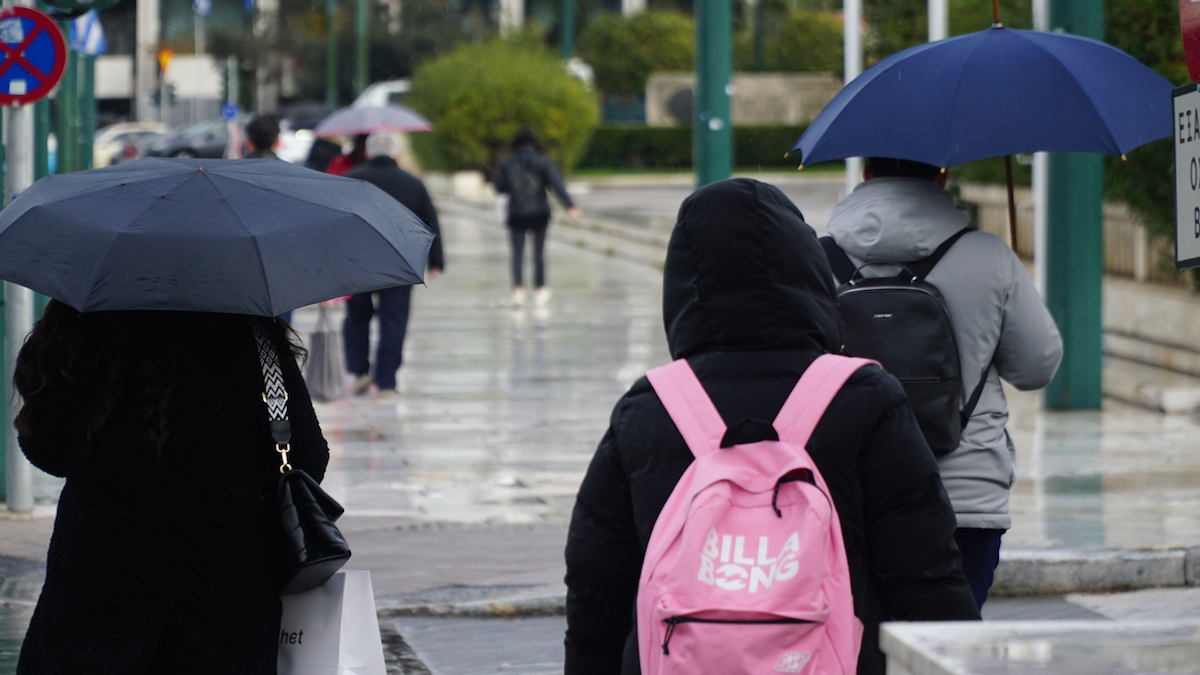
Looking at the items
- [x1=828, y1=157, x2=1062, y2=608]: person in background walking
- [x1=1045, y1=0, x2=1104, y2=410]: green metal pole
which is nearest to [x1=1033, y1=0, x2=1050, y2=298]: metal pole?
[x1=1045, y1=0, x2=1104, y2=410]: green metal pole

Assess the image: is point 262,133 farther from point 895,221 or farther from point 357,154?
point 895,221

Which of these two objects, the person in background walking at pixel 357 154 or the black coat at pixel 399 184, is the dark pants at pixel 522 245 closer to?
the person in background walking at pixel 357 154

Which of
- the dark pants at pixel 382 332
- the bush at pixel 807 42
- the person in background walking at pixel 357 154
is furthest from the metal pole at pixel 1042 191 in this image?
the bush at pixel 807 42

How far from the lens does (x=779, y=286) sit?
2.56 meters

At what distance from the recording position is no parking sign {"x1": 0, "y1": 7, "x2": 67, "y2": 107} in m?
7.69

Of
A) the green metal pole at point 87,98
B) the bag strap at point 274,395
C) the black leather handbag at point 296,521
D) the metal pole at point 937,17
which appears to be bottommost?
the black leather handbag at point 296,521

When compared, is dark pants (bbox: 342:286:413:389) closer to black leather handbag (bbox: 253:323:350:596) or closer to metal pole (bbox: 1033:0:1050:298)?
metal pole (bbox: 1033:0:1050:298)

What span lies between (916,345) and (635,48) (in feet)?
164

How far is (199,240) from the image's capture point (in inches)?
121

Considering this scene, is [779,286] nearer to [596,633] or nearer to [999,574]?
[596,633]

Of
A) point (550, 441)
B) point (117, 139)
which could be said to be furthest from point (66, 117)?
point (117, 139)

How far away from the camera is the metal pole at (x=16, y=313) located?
745 centimetres

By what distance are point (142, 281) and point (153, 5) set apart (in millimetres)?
66401

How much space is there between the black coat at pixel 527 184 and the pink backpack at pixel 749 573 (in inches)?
560
